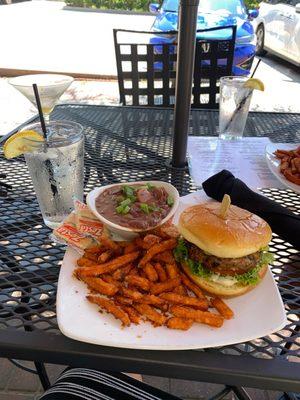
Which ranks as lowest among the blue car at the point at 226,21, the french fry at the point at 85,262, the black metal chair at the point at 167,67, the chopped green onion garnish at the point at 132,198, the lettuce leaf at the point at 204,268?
the blue car at the point at 226,21

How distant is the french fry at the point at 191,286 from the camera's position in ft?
3.08

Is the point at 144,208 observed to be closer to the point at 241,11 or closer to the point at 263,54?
the point at 241,11

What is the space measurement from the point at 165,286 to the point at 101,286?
0.54 ft

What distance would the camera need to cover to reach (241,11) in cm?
657

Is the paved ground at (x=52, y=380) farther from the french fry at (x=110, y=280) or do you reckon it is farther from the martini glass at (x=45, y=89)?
the martini glass at (x=45, y=89)

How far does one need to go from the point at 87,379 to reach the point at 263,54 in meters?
11.4

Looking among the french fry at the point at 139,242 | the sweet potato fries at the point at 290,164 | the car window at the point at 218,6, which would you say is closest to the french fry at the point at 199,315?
the french fry at the point at 139,242

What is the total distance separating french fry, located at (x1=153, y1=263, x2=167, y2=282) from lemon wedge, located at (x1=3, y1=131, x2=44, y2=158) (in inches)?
20.9

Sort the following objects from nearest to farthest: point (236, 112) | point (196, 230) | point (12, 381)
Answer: point (196, 230) < point (236, 112) < point (12, 381)

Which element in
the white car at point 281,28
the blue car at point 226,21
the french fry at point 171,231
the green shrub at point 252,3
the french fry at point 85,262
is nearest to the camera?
the french fry at point 85,262

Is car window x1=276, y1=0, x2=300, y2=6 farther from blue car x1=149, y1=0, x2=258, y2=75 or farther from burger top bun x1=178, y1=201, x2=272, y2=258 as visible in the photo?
burger top bun x1=178, y1=201, x2=272, y2=258

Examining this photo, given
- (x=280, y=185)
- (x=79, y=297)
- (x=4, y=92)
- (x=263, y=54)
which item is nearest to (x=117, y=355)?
(x=79, y=297)

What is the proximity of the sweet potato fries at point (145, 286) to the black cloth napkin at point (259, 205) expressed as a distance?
1.00 ft

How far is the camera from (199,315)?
84 centimetres
